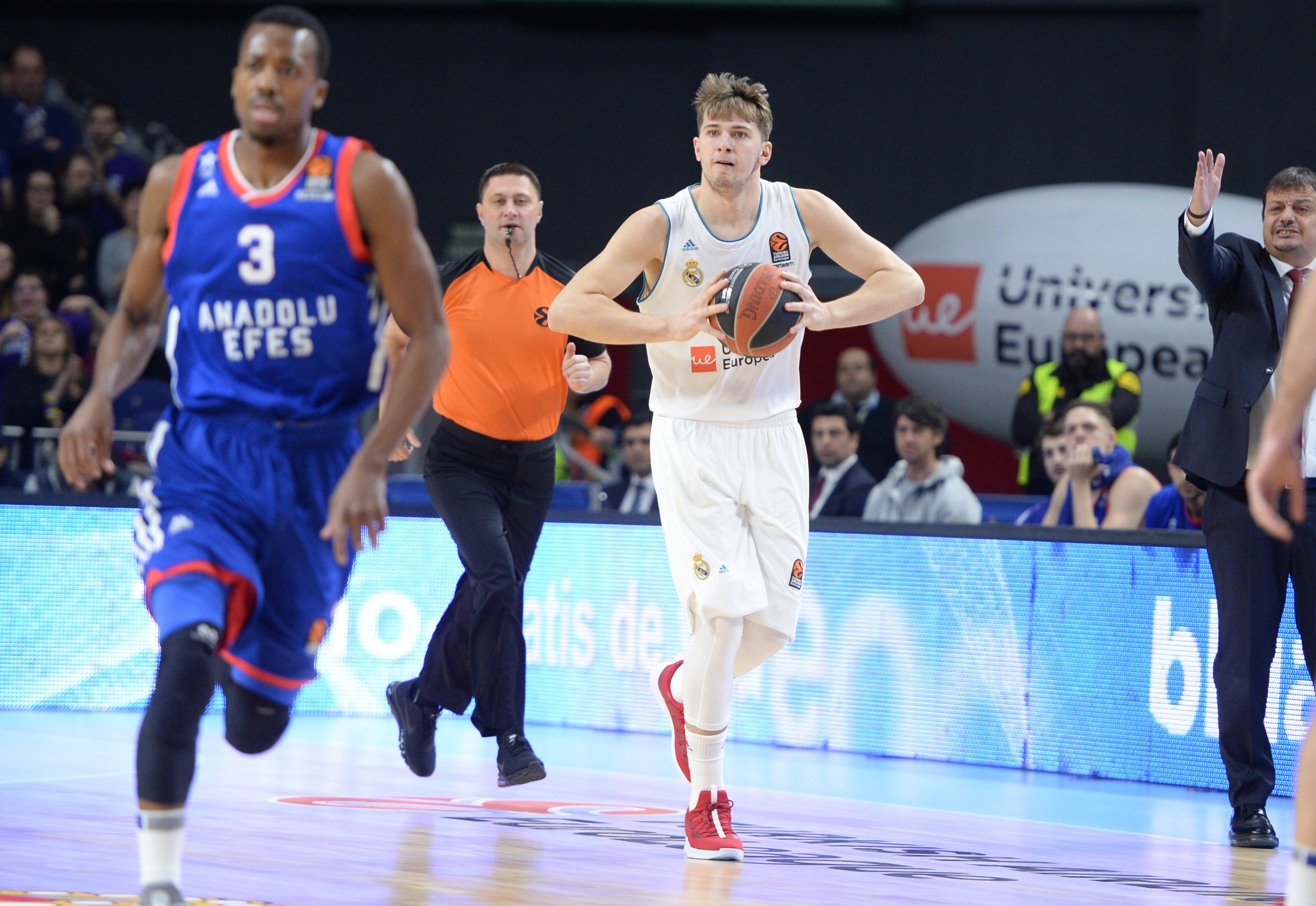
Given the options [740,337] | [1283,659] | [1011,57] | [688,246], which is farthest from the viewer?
[1011,57]

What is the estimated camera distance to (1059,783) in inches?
270

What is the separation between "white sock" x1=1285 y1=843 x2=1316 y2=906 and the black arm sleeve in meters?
7.10

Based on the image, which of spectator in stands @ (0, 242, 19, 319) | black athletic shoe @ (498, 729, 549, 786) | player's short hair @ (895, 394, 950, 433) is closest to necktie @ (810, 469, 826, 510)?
player's short hair @ (895, 394, 950, 433)

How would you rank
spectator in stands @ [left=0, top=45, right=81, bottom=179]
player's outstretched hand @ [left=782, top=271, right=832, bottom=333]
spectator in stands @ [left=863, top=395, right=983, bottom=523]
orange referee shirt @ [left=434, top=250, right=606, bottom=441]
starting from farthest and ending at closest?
spectator in stands @ [left=0, top=45, right=81, bottom=179], spectator in stands @ [left=863, top=395, right=983, bottom=523], orange referee shirt @ [left=434, top=250, right=606, bottom=441], player's outstretched hand @ [left=782, top=271, right=832, bottom=333]

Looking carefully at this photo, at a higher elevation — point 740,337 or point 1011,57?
point 1011,57

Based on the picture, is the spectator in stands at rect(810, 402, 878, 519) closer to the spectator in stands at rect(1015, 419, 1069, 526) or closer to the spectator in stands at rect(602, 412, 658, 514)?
the spectator in stands at rect(1015, 419, 1069, 526)

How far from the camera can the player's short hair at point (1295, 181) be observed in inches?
218

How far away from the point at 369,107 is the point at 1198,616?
11.3 meters

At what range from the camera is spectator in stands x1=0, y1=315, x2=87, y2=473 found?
10039mm

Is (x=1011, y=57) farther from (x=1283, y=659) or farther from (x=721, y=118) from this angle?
(x=721, y=118)

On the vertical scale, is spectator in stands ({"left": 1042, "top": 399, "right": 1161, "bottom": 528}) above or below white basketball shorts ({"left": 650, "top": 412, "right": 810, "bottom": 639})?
above

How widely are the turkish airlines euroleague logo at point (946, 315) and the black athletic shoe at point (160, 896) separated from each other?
10105mm

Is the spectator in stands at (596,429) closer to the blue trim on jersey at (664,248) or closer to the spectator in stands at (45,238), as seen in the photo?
the spectator in stands at (45,238)

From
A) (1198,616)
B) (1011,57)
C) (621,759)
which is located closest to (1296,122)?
(1011,57)
